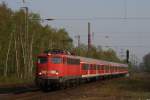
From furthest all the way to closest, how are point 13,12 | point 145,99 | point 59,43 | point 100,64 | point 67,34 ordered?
1. point 67,34
2. point 59,43
3. point 13,12
4. point 100,64
5. point 145,99

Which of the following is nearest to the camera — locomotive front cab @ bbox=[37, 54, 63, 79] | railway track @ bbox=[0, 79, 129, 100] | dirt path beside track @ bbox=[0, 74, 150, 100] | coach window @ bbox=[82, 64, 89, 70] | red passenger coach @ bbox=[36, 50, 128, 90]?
dirt path beside track @ bbox=[0, 74, 150, 100]

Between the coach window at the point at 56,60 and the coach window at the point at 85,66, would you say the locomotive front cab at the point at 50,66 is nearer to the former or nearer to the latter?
the coach window at the point at 56,60

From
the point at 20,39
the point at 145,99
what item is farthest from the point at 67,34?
the point at 145,99

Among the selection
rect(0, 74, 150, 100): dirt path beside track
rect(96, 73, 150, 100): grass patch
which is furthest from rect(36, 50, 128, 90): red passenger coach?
rect(96, 73, 150, 100): grass patch

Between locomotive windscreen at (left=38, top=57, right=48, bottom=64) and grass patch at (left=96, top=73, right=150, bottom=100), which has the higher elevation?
locomotive windscreen at (left=38, top=57, right=48, bottom=64)

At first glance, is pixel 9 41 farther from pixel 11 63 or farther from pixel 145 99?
pixel 145 99

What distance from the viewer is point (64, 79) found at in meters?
39.7

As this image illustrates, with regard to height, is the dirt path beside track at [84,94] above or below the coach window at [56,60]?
below

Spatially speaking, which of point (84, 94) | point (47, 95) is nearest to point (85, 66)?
point (84, 94)

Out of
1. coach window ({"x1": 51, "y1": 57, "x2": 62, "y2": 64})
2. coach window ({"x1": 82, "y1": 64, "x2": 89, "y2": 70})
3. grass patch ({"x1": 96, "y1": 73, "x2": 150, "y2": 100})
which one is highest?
coach window ({"x1": 51, "y1": 57, "x2": 62, "y2": 64})

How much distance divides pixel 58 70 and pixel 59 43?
59.0 meters

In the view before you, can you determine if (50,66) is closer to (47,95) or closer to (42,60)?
(42,60)

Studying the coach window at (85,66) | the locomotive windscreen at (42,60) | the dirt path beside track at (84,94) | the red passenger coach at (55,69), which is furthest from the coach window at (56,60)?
the coach window at (85,66)

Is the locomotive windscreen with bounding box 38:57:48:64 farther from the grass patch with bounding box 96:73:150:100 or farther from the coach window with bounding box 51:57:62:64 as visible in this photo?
the grass patch with bounding box 96:73:150:100
